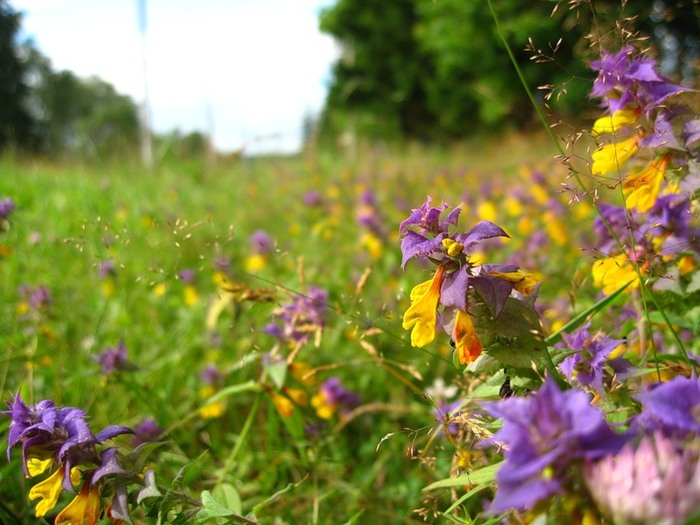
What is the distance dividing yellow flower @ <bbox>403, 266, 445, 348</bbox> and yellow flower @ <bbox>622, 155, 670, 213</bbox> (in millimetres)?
485

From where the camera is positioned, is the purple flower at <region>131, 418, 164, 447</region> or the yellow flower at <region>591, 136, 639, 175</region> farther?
the purple flower at <region>131, 418, 164, 447</region>

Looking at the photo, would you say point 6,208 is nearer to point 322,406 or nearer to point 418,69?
point 322,406

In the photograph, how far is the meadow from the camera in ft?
2.55

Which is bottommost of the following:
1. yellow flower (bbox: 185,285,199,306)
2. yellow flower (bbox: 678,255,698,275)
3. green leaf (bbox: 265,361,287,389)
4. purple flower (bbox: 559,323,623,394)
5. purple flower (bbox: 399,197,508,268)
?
yellow flower (bbox: 185,285,199,306)

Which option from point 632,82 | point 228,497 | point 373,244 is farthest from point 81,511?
point 373,244

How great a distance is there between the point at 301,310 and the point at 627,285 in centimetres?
80

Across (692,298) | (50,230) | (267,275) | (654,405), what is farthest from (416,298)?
(50,230)

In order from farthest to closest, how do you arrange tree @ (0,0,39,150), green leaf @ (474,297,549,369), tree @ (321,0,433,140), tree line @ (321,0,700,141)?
tree @ (0,0,39,150) < tree @ (321,0,433,140) < tree line @ (321,0,700,141) < green leaf @ (474,297,549,369)

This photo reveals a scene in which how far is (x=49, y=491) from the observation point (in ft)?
2.72

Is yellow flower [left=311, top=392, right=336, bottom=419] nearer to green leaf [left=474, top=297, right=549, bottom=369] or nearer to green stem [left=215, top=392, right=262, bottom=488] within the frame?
green stem [left=215, top=392, right=262, bottom=488]

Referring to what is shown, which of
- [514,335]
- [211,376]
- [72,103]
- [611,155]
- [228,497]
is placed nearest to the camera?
[514,335]

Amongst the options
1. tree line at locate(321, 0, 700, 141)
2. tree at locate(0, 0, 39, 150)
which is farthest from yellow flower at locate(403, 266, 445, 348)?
tree at locate(0, 0, 39, 150)

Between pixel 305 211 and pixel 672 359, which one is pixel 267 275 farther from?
pixel 672 359

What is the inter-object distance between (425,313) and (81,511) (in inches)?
22.2
